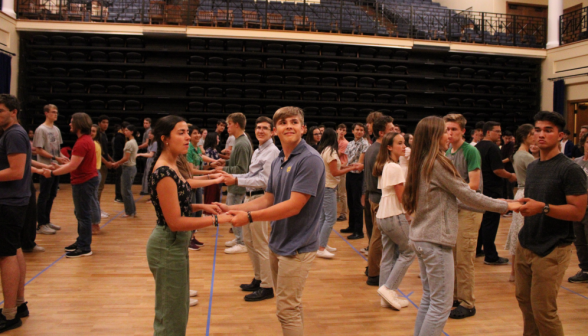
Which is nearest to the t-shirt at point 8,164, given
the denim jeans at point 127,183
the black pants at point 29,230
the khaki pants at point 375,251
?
the black pants at point 29,230

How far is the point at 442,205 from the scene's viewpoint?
85.7 inches

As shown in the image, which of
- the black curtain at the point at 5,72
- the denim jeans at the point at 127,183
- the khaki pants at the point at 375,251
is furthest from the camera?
the black curtain at the point at 5,72

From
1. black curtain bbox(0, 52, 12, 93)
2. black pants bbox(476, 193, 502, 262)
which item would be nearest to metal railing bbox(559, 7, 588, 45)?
black pants bbox(476, 193, 502, 262)

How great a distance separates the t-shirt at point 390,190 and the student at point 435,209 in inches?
36.2

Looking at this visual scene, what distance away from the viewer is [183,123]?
2.06m

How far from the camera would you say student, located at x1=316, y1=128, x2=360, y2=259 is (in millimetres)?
4699

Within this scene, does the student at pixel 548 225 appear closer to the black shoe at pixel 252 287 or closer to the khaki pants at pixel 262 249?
the khaki pants at pixel 262 249

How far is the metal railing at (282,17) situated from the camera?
37.5ft

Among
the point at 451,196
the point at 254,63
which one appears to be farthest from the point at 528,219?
the point at 254,63

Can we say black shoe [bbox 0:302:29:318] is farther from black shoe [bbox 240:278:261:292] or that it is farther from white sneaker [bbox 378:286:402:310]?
white sneaker [bbox 378:286:402:310]

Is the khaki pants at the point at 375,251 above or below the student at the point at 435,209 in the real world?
below

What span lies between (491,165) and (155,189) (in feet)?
12.4

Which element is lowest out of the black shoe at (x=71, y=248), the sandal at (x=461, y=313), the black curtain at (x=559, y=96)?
the sandal at (x=461, y=313)

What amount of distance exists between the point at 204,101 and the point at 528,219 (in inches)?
394
